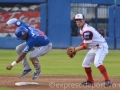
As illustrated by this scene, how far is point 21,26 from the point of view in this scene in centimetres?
1080

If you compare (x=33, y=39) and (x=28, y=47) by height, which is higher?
(x=33, y=39)

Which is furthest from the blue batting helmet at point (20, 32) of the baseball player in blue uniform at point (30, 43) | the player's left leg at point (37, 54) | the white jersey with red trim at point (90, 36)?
the white jersey with red trim at point (90, 36)

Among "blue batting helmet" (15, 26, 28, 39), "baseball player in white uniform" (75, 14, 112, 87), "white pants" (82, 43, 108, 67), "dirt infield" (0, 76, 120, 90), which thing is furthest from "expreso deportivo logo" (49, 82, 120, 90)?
"blue batting helmet" (15, 26, 28, 39)

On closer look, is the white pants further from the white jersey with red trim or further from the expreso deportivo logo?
the expreso deportivo logo

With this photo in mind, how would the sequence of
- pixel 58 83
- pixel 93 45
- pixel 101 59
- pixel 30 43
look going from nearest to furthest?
pixel 30 43
pixel 101 59
pixel 93 45
pixel 58 83

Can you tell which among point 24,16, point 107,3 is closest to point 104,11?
point 107,3

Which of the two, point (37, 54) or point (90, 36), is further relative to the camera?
point (37, 54)

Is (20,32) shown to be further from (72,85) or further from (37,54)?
(72,85)

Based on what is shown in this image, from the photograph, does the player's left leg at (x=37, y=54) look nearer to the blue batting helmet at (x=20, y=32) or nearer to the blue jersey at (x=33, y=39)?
the blue jersey at (x=33, y=39)

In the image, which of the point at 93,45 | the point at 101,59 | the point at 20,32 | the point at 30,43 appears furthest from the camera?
the point at 93,45

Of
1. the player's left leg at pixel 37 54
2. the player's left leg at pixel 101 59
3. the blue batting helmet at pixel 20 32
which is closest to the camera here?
the blue batting helmet at pixel 20 32

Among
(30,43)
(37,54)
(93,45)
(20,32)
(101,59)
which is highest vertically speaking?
(20,32)

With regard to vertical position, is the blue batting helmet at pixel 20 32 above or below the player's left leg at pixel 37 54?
above

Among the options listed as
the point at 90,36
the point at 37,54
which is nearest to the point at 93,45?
the point at 90,36
